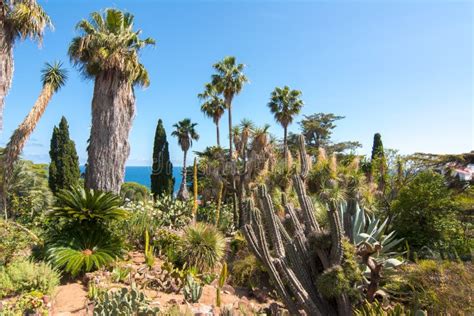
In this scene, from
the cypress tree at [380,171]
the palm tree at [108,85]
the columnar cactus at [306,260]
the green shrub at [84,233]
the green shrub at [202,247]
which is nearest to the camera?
the columnar cactus at [306,260]

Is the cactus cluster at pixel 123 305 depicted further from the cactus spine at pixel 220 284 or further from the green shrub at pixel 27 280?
the cactus spine at pixel 220 284

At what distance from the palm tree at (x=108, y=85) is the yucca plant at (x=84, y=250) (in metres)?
3.24

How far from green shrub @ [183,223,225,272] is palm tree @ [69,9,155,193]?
3.77 m

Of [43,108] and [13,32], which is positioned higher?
[13,32]

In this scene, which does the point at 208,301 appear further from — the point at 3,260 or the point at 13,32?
the point at 13,32

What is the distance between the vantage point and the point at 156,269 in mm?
7164

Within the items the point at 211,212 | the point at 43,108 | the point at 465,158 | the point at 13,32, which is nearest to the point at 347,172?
the point at 465,158

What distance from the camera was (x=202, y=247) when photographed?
25.4 ft

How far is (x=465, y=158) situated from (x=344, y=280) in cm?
763

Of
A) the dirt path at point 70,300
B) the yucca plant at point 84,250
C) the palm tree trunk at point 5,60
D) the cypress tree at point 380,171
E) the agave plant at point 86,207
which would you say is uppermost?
the palm tree trunk at point 5,60

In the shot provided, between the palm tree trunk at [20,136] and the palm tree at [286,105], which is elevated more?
the palm tree at [286,105]

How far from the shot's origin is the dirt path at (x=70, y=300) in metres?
4.97

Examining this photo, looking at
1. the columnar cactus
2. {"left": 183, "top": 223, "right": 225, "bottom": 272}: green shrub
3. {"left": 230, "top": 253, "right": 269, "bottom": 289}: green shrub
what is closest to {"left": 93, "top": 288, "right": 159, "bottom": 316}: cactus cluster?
the columnar cactus

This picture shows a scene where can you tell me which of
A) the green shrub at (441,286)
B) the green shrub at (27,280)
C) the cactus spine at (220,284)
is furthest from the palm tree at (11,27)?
the green shrub at (441,286)
